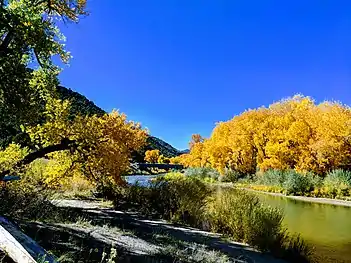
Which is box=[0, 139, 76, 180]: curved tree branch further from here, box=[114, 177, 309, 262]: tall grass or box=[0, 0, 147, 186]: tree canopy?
box=[114, 177, 309, 262]: tall grass

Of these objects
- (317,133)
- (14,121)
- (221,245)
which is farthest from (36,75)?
(317,133)

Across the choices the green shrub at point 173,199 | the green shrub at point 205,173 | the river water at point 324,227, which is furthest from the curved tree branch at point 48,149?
the green shrub at point 205,173

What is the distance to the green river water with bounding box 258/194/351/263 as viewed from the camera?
407 inches

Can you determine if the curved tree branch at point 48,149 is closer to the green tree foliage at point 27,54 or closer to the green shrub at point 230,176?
the green tree foliage at point 27,54

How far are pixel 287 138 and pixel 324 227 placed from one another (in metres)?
18.4

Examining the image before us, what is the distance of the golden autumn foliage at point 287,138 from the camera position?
92.6ft

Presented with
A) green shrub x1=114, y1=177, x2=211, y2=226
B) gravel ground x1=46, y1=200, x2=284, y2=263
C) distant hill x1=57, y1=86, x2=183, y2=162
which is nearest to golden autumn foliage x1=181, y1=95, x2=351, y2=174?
distant hill x1=57, y1=86, x2=183, y2=162

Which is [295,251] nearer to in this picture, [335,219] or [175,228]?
[175,228]

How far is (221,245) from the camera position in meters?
8.63

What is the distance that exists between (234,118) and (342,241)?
34672 mm

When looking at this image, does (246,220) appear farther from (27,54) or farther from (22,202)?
(27,54)

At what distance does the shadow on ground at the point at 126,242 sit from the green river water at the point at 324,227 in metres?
2.98

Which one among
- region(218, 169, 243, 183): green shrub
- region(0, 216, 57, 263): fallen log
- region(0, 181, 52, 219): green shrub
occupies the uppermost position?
region(218, 169, 243, 183): green shrub

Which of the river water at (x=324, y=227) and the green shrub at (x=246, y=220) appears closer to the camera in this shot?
the green shrub at (x=246, y=220)
